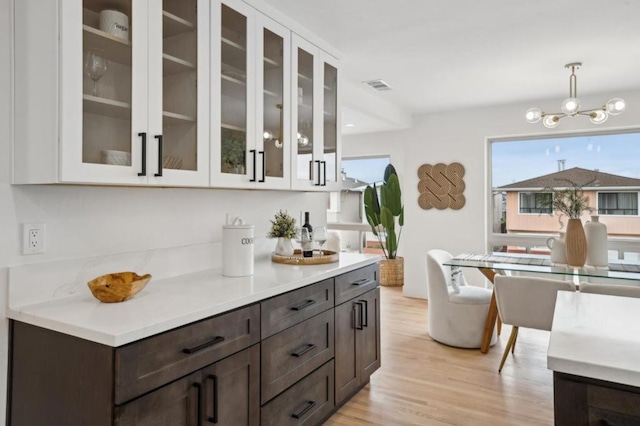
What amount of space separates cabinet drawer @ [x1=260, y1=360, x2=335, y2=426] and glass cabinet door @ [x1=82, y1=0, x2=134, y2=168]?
129 cm

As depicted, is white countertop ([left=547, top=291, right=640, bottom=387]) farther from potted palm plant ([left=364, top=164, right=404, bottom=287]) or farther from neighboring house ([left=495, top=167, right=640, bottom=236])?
potted palm plant ([left=364, top=164, right=404, bottom=287])

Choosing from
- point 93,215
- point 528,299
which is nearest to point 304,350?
→ point 93,215

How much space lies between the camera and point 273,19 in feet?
7.92

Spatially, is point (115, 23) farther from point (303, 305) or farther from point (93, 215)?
point (303, 305)

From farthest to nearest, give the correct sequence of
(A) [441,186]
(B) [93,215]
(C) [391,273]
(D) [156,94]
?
(C) [391,273] < (A) [441,186] < (B) [93,215] < (D) [156,94]

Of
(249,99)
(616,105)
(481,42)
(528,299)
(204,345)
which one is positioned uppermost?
(481,42)

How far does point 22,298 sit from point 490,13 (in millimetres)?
2872

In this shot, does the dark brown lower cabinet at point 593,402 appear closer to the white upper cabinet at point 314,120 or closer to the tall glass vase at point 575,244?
the white upper cabinet at point 314,120

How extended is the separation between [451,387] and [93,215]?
255 centimetres

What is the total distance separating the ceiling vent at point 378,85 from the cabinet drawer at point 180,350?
2892 millimetres

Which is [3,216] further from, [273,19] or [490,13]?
[490,13]

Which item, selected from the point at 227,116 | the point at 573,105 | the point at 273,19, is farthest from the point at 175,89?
the point at 573,105

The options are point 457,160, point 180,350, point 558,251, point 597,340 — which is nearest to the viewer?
point 597,340

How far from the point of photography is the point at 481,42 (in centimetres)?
300
